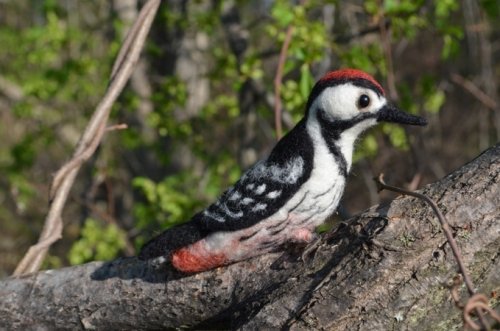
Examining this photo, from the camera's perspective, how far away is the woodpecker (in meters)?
1.23

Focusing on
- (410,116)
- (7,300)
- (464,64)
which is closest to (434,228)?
(410,116)

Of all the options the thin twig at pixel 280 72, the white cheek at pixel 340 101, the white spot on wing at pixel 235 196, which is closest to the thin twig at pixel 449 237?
the white cheek at pixel 340 101

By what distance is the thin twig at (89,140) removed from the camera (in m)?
1.79

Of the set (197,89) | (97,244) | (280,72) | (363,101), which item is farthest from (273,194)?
(197,89)

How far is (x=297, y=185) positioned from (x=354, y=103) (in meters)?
0.18

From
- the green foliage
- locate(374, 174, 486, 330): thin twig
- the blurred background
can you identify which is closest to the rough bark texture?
locate(374, 174, 486, 330): thin twig

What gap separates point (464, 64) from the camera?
656cm

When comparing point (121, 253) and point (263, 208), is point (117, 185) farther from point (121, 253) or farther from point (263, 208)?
point (263, 208)

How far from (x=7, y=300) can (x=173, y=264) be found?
46 cm

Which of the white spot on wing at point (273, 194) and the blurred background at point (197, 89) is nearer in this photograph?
the white spot on wing at point (273, 194)

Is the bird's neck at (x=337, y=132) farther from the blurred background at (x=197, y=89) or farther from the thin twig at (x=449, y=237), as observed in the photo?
the blurred background at (x=197, y=89)

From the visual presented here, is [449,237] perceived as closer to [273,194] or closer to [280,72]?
→ [273,194]

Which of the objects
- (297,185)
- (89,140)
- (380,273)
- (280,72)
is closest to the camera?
(380,273)

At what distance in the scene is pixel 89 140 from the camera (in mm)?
1823
